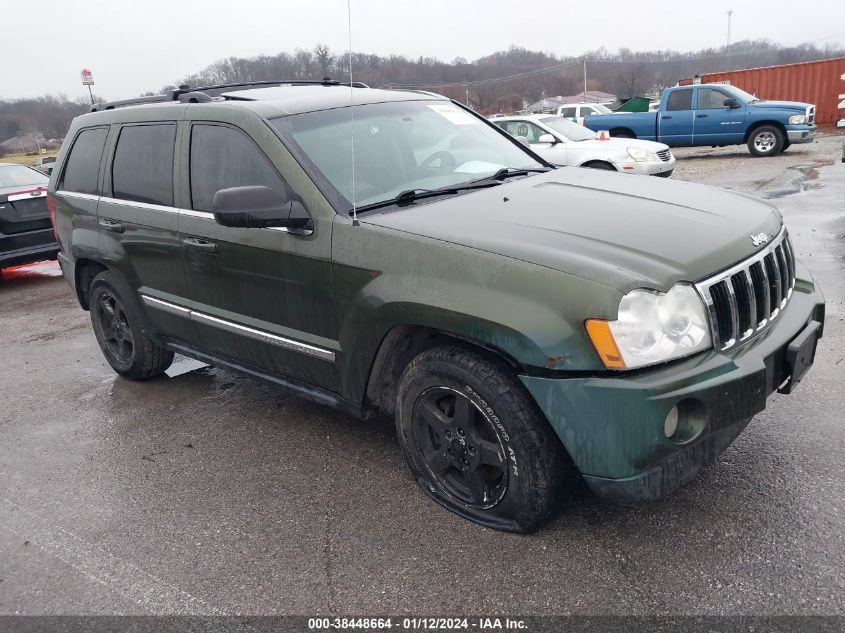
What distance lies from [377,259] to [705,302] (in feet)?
4.18

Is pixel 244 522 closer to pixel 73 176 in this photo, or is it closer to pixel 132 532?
pixel 132 532

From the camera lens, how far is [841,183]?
1168 centimetres

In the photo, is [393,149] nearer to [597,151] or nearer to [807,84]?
[597,151]

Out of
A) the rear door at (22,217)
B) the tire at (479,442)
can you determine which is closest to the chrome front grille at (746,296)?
the tire at (479,442)

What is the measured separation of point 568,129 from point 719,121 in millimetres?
6053

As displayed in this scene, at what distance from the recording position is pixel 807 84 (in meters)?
25.4

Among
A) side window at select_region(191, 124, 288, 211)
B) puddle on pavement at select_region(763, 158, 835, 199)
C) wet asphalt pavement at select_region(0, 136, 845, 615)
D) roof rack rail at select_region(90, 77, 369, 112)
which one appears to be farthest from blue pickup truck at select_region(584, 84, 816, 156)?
side window at select_region(191, 124, 288, 211)

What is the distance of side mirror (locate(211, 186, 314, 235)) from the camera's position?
3.01 m

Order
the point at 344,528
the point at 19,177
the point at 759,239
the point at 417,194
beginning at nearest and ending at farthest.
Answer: the point at 759,239
the point at 344,528
the point at 417,194
the point at 19,177

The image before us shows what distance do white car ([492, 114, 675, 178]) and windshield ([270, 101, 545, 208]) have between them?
25.2ft

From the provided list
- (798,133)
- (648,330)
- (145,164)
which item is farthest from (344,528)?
(798,133)

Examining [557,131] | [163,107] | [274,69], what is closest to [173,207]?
[163,107]

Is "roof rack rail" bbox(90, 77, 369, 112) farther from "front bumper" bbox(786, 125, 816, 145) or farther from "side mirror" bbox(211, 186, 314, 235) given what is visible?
"front bumper" bbox(786, 125, 816, 145)

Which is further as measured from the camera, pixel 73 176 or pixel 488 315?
pixel 73 176
